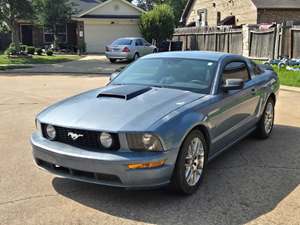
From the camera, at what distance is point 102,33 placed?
37688 millimetres

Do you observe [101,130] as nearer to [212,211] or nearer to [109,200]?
[109,200]

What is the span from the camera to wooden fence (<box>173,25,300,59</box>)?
19.3m

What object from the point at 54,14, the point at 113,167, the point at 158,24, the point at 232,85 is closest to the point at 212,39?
the point at 158,24

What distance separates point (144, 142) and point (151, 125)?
0.59 ft

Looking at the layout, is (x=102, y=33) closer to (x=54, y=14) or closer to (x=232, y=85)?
(x=54, y=14)

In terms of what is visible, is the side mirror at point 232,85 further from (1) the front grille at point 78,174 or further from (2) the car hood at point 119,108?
(1) the front grille at point 78,174

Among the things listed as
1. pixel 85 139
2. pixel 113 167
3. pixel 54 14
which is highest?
pixel 54 14

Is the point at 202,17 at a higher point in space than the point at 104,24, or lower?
higher

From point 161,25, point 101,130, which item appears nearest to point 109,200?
point 101,130

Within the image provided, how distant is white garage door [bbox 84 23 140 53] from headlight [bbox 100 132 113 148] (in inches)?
1358

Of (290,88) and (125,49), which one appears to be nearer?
(290,88)

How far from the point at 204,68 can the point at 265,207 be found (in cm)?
201

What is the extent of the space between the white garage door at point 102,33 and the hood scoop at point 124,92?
33.4 meters

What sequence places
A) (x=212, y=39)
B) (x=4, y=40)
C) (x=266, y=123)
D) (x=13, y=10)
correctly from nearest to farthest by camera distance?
(x=266, y=123), (x=13, y=10), (x=212, y=39), (x=4, y=40)
